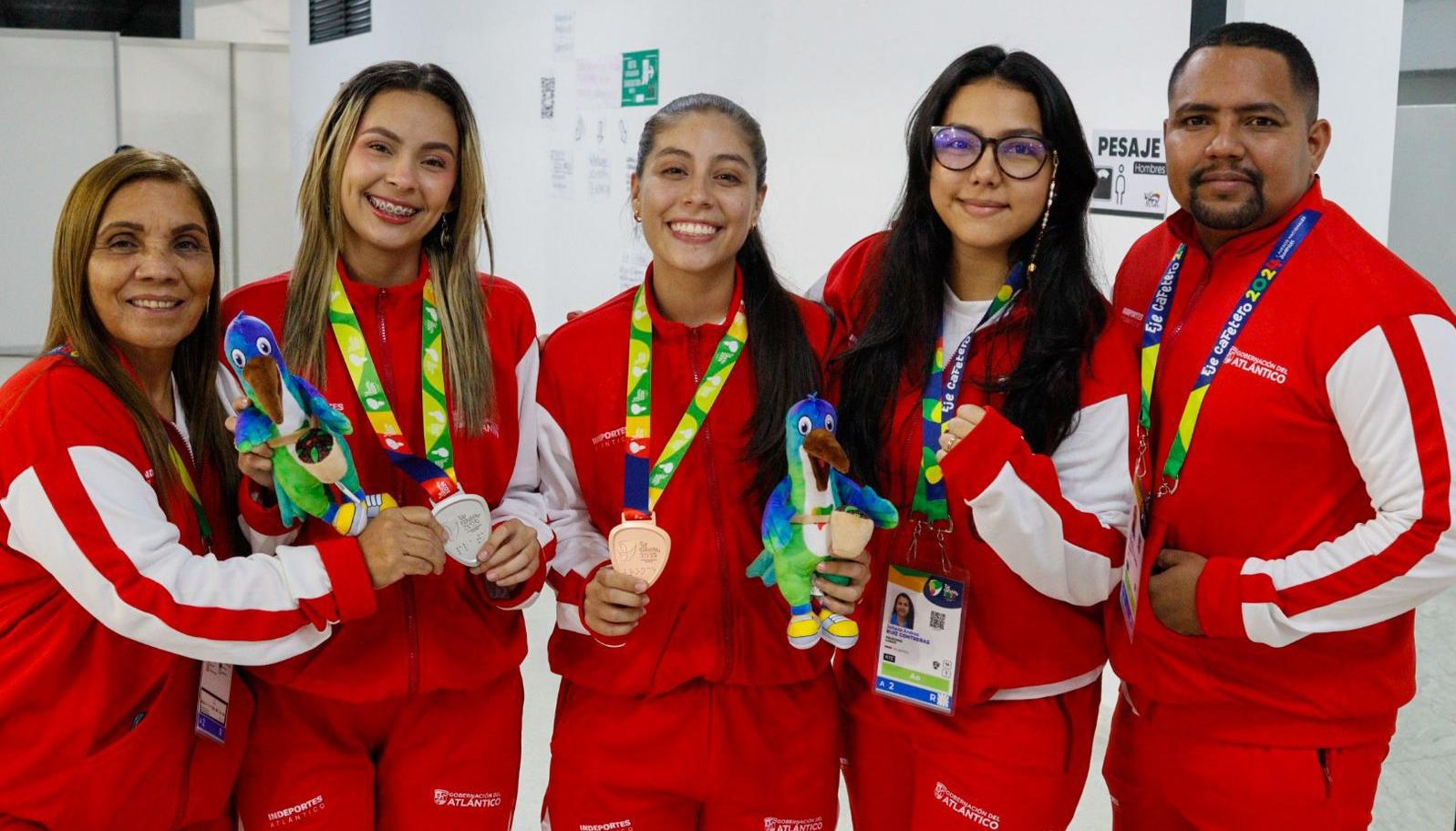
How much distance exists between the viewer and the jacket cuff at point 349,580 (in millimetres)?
1921

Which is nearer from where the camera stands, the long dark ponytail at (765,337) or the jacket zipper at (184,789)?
the jacket zipper at (184,789)

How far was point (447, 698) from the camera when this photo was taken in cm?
217

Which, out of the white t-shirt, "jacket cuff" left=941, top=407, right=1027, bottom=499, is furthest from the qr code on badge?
"jacket cuff" left=941, top=407, right=1027, bottom=499

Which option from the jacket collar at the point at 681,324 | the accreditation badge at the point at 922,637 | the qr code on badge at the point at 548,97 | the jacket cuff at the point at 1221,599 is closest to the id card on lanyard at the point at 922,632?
the accreditation badge at the point at 922,637

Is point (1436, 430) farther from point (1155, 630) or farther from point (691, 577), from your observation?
point (691, 577)

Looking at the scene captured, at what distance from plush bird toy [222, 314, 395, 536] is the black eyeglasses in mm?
1050

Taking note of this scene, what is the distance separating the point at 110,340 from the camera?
6.51 ft

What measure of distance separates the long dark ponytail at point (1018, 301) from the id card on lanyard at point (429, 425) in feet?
2.10

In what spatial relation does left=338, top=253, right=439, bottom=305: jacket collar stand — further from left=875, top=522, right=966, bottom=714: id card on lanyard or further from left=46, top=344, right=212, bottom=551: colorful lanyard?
left=875, top=522, right=966, bottom=714: id card on lanyard

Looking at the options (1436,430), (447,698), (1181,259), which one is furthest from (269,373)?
(1436,430)

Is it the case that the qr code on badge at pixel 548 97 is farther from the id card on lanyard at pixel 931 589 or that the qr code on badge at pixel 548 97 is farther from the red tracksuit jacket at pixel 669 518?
the id card on lanyard at pixel 931 589

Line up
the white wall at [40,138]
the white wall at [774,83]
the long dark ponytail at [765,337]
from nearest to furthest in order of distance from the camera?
1. the long dark ponytail at [765,337]
2. the white wall at [774,83]
3. the white wall at [40,138]

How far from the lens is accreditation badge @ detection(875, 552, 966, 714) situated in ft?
6.76

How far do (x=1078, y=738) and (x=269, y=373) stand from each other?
4.66ft
